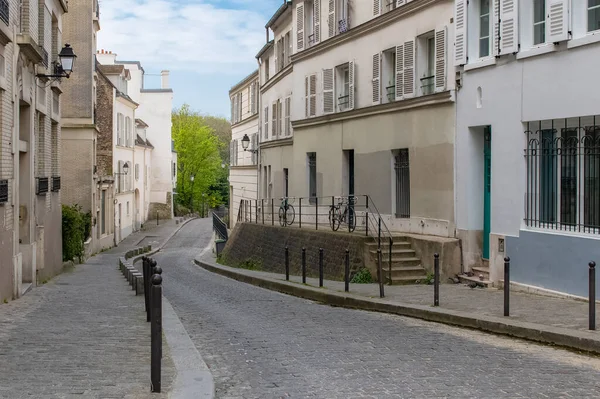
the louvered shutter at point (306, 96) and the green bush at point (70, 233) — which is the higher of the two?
the louvered shutter at point (306, 96)

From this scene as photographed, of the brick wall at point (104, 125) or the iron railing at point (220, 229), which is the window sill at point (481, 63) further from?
the brick wall at point (104, 125)

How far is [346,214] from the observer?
2072 centimetres

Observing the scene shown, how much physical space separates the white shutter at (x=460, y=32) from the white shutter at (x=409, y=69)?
2.22 metres

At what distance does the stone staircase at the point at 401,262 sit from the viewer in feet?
54.6

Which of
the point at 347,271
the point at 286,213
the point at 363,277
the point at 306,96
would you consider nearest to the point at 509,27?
the point at 347,271

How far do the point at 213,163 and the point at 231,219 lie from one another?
130ft

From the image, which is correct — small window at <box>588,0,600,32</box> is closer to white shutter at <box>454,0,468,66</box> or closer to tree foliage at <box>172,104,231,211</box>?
white shutter at <box>454,0,468,66</box>

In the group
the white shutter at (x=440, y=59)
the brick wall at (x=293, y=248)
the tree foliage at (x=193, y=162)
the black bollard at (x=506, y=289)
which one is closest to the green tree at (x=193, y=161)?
the tree foliage at (x=193, y=162)

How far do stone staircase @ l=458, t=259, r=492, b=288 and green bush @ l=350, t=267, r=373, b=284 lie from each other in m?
2.31

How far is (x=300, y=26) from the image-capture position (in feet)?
85.7

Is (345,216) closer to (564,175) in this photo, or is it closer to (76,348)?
(564,175)

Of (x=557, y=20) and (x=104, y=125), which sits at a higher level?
(x=104, y=125)

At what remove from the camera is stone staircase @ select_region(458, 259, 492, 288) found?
15.1m

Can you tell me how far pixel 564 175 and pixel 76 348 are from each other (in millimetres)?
8626
